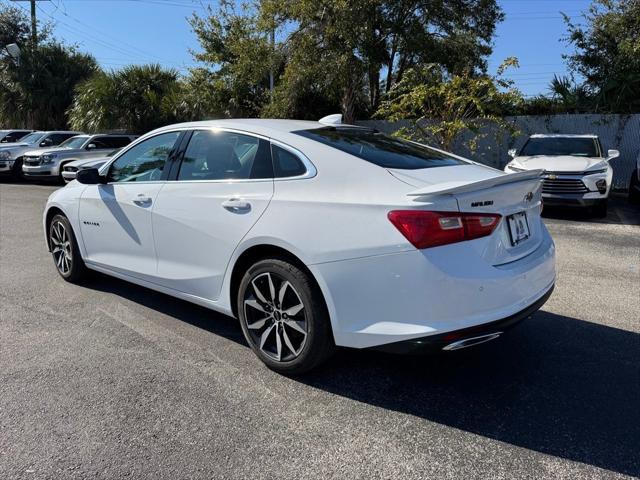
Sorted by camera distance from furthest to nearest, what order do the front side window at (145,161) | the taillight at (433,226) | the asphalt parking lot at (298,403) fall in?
1. the front side window at (145,161)
2. the taillight at (433,226)
3. the asphalt parking lot at (298,403)

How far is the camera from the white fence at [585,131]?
14562 mm

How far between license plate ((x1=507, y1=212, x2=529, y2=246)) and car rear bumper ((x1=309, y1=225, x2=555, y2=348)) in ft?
0.53

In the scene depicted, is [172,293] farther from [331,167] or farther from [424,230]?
[424,230]

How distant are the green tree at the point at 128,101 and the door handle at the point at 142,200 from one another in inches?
664

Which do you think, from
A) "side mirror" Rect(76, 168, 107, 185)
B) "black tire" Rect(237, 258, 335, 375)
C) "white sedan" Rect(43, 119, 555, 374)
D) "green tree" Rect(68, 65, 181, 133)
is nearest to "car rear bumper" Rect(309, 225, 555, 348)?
"white sedan" Rect(43, 119, 555, 374)

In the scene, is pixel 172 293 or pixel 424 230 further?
pixel 172 293

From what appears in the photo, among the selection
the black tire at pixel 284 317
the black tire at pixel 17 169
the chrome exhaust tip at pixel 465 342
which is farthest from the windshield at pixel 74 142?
the chrome exhaust tip at pixel 465 342

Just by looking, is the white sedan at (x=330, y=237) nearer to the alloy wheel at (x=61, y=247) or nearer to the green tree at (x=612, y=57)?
the alloy wheel at (x=61, y=247)

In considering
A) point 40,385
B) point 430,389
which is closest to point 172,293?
point 40,385

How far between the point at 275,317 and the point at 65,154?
14527 mm

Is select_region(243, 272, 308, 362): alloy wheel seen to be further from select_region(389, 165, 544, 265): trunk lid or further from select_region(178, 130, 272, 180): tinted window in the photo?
select_region(389, 165, 544, 265): trunk lid

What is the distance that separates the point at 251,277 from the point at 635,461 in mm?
2314

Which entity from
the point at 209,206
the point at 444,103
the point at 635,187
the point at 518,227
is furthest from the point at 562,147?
the point at 209,206

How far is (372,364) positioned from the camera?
3650 millimetres
